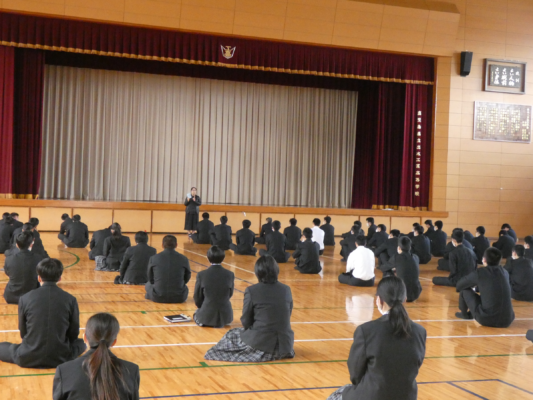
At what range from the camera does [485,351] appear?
7.18m

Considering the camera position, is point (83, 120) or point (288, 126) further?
point (288, 126)

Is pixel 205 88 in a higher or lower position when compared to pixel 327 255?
higher

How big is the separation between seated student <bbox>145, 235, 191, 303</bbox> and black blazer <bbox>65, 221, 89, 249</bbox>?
22.7 feet

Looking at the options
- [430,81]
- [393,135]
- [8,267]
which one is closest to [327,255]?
[393,135]

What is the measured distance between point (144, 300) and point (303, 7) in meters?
12.9

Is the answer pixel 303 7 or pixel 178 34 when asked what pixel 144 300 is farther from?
pixel 303 7

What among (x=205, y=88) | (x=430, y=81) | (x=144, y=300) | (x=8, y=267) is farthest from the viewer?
(x=205, y=88)

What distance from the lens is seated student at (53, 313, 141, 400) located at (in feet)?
9.56

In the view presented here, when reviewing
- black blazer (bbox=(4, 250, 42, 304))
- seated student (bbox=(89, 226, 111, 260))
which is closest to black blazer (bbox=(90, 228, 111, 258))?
seated student (bbox=(89, 226, 111, 260))

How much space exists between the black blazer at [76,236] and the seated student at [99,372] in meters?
12.7

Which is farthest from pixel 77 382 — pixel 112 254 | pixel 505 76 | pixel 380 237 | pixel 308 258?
pixel 505 76

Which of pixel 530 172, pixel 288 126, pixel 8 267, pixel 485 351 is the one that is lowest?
pixel 485 351

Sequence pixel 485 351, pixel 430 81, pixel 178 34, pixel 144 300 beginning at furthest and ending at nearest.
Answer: pixel 430 81, pixel 178 34, pixel 144 300, pixel 485 351

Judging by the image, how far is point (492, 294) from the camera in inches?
325
